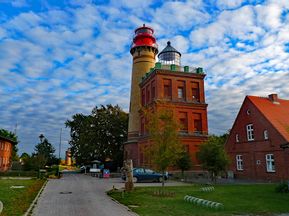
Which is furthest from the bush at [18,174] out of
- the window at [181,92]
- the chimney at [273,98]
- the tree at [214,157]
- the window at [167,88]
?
the chimney at [273,98]

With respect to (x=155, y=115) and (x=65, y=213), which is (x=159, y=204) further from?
(x=155, y=115)

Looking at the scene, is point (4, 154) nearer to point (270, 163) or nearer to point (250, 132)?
point (250, 132)

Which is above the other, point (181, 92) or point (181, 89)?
point (181, 89)

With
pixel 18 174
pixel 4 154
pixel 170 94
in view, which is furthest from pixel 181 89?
pixel 4 154

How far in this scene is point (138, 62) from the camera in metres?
47.7

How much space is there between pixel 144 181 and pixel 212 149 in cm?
820

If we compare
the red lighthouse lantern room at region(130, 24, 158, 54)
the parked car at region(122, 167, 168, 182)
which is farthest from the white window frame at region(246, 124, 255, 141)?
the red lighthouse lantern room at region(130, 24, 158, 54)

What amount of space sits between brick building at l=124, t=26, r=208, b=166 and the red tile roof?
32.5 feet

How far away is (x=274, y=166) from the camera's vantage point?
28172 mm

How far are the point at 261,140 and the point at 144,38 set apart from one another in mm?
26031

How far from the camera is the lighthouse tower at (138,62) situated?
1848 inches

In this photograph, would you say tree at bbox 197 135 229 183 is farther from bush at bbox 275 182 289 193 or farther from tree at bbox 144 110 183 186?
tree at bbox 144 110 183 186

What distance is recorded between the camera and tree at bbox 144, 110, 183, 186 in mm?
19219

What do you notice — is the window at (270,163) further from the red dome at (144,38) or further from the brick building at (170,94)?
the red dome at (144,38)
